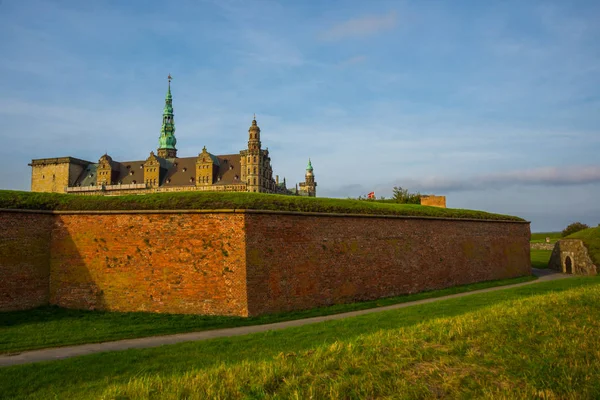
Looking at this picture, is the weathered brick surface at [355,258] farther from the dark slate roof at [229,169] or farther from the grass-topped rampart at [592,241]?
the dark slate roof at [229,169]

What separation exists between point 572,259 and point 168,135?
79828mm

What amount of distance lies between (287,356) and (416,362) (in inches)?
76.7

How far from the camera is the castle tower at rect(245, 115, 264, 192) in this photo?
69938mm

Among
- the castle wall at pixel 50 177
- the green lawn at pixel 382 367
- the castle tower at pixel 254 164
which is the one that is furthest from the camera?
the castle wall at pixel 50 177

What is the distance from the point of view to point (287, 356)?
21.4 ft

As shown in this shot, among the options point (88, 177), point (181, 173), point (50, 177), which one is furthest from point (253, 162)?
point (50, 177)

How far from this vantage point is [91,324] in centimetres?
1286

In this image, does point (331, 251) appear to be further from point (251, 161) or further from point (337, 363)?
point (251, 161)

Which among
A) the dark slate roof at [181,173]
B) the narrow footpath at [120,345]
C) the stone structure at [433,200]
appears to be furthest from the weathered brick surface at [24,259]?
the dark slate roof at [181,173]

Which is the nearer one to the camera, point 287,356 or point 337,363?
point 337,363

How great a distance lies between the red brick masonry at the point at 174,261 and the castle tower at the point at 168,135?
7719cm

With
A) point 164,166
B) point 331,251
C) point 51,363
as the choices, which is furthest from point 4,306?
point 164,166

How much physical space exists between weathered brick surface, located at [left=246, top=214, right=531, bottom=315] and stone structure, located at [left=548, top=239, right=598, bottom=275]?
9025 millimetres

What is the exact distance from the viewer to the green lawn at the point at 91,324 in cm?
1110
